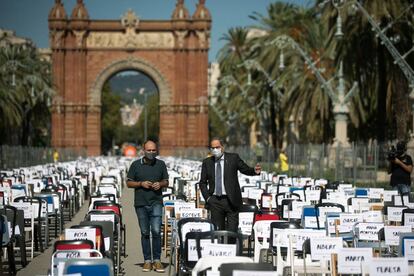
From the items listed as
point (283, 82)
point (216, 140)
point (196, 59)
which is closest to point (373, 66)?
point (283, 82)

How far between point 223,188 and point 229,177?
20 centimetres

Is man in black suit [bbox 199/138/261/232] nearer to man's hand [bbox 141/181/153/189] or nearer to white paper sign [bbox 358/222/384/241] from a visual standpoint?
man's hand [bbox 141/181/153/189]

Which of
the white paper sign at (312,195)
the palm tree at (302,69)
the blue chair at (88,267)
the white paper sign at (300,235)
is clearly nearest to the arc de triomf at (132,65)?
the palm tree at (302,69)

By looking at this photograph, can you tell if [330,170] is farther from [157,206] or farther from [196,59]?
[196,59]

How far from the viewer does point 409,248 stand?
11.1 m

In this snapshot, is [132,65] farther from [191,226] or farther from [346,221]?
[191,226]

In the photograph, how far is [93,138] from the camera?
8744cm

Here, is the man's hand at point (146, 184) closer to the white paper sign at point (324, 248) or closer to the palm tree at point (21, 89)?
the white paper sign at point (324, 248)

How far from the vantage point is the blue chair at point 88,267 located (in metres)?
8.78

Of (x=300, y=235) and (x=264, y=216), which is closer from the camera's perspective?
(x=300, y=235)

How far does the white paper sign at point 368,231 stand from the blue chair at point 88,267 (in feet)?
17.3

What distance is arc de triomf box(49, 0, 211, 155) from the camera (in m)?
85.9

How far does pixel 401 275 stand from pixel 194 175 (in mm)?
23605

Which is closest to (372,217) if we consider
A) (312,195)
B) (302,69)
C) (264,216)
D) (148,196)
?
(264,216)
